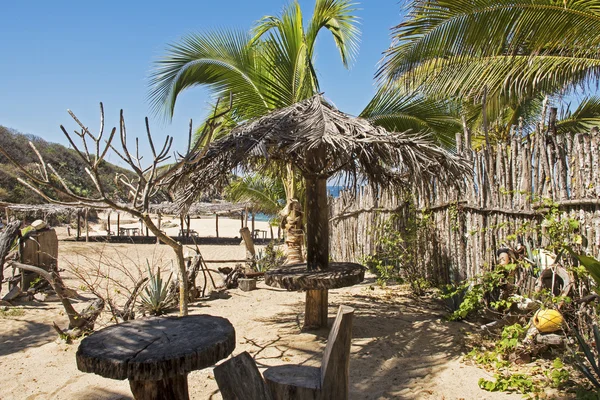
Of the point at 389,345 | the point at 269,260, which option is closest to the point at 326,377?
the point at 389,345

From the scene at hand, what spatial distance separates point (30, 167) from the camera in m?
29.5

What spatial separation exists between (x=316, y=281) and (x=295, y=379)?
92.0 inches

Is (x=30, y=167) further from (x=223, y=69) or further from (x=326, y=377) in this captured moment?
(x=326, y=377)

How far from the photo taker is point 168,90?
784cm

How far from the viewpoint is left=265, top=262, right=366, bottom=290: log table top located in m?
4.27

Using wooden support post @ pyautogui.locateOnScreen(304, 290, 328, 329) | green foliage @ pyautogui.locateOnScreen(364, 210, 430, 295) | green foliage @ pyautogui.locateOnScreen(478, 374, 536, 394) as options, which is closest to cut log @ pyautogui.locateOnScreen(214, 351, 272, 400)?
green foliage @ pyautogui.locateOnScreen(478, 374, 536, 394)

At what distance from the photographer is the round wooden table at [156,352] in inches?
82.7

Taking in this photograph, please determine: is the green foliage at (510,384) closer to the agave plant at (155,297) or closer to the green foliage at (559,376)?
the green foliage at (559,376)

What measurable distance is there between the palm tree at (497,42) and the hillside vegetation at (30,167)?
22.6 metres

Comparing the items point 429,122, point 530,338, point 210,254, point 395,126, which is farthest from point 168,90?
point 210,254

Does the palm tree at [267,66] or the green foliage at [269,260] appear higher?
the palm tree at [267,66]

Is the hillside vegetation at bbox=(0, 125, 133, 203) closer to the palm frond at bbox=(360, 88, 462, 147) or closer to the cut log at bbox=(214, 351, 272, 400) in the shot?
the palm frond at bbox=(360, 88, 462, 147)

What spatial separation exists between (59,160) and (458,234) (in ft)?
126

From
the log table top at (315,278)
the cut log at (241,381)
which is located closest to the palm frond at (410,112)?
the log table top at (315,278)
